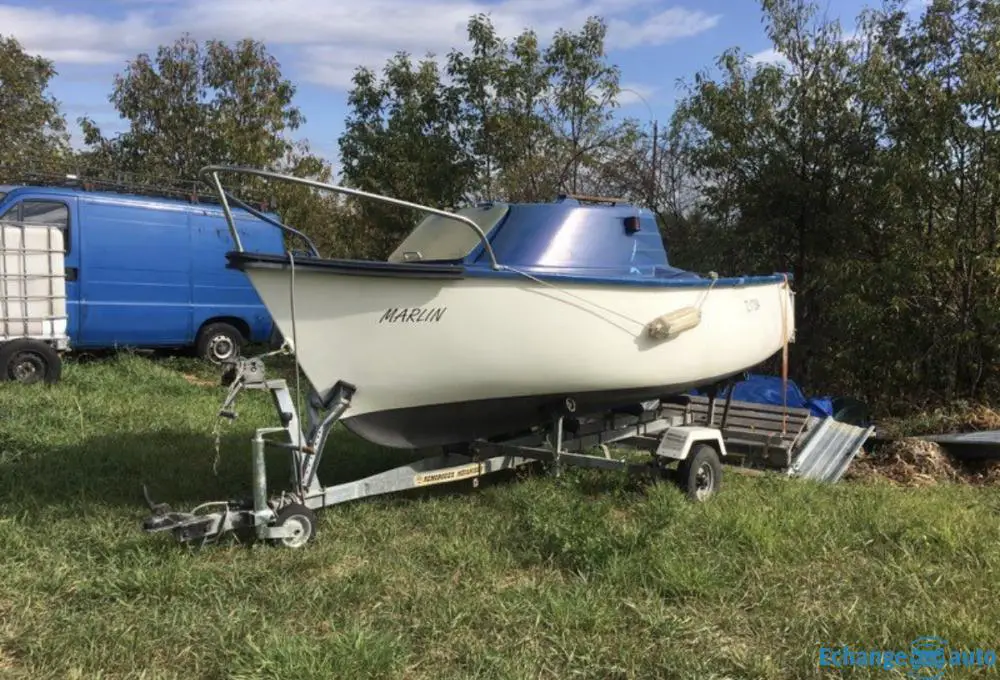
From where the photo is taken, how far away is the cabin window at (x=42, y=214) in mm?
9648

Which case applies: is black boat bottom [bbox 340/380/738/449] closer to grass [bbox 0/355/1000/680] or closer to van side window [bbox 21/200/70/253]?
grass [bbox 0/355/1000/680]

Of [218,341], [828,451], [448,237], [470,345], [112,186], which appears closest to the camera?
[470,345]

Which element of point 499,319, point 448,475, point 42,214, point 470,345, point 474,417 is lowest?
point 448,475

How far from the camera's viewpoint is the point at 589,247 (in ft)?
16.6

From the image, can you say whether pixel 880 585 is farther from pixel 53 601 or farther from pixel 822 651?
pixel 53 601

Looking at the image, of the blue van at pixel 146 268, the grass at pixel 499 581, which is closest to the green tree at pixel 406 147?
the blue van at pixel 146 268

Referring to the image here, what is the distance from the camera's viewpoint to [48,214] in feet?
32.2

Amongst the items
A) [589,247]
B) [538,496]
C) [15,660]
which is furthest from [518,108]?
[15,660]

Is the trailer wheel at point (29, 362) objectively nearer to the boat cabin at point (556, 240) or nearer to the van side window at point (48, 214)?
the van side window at point (48, 214)

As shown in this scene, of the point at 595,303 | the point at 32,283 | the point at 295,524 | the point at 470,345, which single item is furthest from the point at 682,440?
the point at 32,283

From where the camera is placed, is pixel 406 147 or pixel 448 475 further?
pixel 406 147

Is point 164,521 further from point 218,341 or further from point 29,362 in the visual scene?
point 218,341

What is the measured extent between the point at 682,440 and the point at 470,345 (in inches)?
64.4

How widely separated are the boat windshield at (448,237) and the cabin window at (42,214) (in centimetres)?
629
